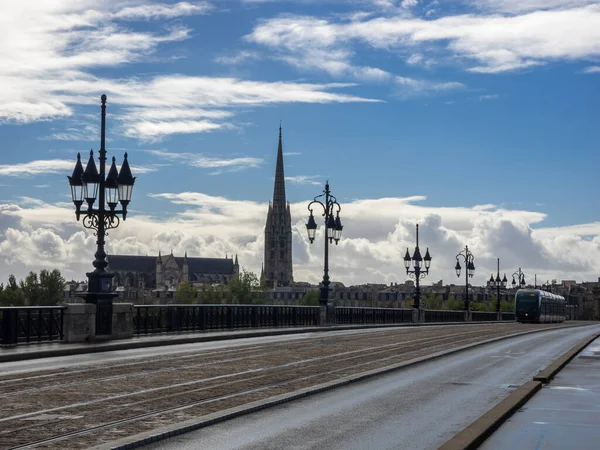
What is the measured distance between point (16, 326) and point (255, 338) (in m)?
10.9

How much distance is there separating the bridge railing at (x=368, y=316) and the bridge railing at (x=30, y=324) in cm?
2145

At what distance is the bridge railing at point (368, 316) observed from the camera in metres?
45.8

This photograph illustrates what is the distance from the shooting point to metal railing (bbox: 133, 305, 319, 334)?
1109 inches

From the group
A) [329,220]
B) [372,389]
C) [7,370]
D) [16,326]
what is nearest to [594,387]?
[372,389]

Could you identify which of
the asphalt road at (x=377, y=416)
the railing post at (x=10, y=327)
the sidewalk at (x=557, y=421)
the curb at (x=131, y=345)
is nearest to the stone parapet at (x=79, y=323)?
the curb at (x=131, y=345)

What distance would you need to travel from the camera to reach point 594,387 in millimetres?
15438

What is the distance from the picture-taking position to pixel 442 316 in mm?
67875

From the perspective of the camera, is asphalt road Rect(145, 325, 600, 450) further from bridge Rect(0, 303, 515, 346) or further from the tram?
the tram

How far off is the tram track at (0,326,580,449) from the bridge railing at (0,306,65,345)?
4.17 m

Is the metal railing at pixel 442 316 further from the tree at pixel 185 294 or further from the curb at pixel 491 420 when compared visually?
the tree at pixel 185 294

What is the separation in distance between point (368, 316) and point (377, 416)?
128 feet

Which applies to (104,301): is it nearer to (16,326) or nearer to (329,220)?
(16,326)

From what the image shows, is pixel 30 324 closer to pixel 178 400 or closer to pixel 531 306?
pixel 178 400

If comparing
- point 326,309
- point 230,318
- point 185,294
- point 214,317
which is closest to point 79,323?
point 214,317
